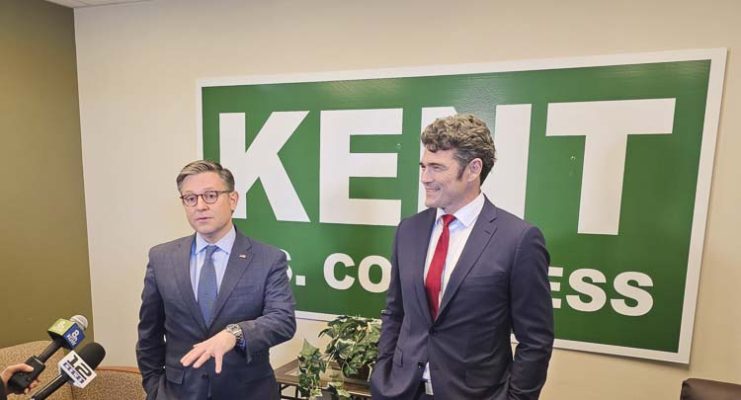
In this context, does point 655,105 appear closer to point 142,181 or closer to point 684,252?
point 684,252

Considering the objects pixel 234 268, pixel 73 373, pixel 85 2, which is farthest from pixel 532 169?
pixel 85 2

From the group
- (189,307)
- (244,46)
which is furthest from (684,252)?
(244,46)

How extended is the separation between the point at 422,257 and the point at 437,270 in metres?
0.07

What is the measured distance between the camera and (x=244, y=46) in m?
2.36

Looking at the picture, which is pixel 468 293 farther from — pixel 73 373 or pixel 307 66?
pixel 307 66

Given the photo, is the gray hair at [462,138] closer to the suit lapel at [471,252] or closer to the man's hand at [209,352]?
the suit lapel at [471,252]

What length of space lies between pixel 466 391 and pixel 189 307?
38.9 inches

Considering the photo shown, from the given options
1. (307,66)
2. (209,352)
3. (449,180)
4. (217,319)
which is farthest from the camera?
(307,66)

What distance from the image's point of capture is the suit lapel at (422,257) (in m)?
1.34

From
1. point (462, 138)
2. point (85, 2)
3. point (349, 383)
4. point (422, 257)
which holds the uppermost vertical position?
point (85, 2)

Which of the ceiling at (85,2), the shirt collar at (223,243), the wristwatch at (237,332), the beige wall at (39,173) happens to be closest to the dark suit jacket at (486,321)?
the wristwatch at (237,332)

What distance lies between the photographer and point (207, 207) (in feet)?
4.71

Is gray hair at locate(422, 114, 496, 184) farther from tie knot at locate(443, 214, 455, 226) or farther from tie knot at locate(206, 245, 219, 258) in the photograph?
tie knot at locate(206, 245, 219, 258)

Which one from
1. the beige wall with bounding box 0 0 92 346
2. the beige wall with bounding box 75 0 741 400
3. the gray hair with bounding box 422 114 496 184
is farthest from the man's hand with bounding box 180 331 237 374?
the beige wall with bounding box 0 0 92 346
